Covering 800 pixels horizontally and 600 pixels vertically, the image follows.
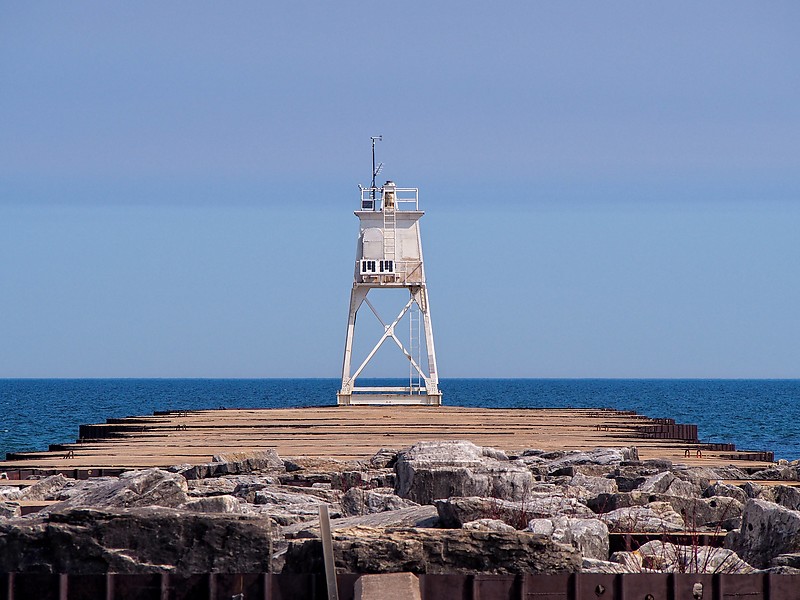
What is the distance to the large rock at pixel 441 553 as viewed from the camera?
767 cm

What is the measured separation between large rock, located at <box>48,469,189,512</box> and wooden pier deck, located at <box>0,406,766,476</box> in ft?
23.4

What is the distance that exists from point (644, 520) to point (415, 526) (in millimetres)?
2345

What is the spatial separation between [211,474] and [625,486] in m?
5.29

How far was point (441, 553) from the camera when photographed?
777 centimetres

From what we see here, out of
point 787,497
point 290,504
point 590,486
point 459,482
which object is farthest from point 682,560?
point 590,486

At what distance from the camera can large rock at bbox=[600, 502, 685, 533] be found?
10297mm

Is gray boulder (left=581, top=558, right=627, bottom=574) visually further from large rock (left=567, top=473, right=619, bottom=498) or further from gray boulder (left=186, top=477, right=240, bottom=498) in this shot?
gray boulder (left=186, top=477, right=240, bottom=498)

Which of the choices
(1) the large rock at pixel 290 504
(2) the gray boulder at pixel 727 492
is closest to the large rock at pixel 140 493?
(1) the large rock at pixel 290 504

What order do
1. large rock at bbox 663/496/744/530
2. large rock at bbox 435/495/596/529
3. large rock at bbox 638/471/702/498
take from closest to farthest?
large rock at bbox 435/495/596/529 < large rock at bbox 663/496/744/530 < large rock at bbox 638/471/702/498

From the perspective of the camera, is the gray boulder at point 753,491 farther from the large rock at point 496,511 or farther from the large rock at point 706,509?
the large rock at point 496,511

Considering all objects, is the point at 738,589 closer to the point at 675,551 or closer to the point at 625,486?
the point at 675,551

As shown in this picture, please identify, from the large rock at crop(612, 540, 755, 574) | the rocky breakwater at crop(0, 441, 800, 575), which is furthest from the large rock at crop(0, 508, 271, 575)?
the large rock at crop(612, 540, 755, 574)

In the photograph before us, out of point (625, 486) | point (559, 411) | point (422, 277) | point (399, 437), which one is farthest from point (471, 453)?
point (559, 411)

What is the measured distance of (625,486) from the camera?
15.0 meters
